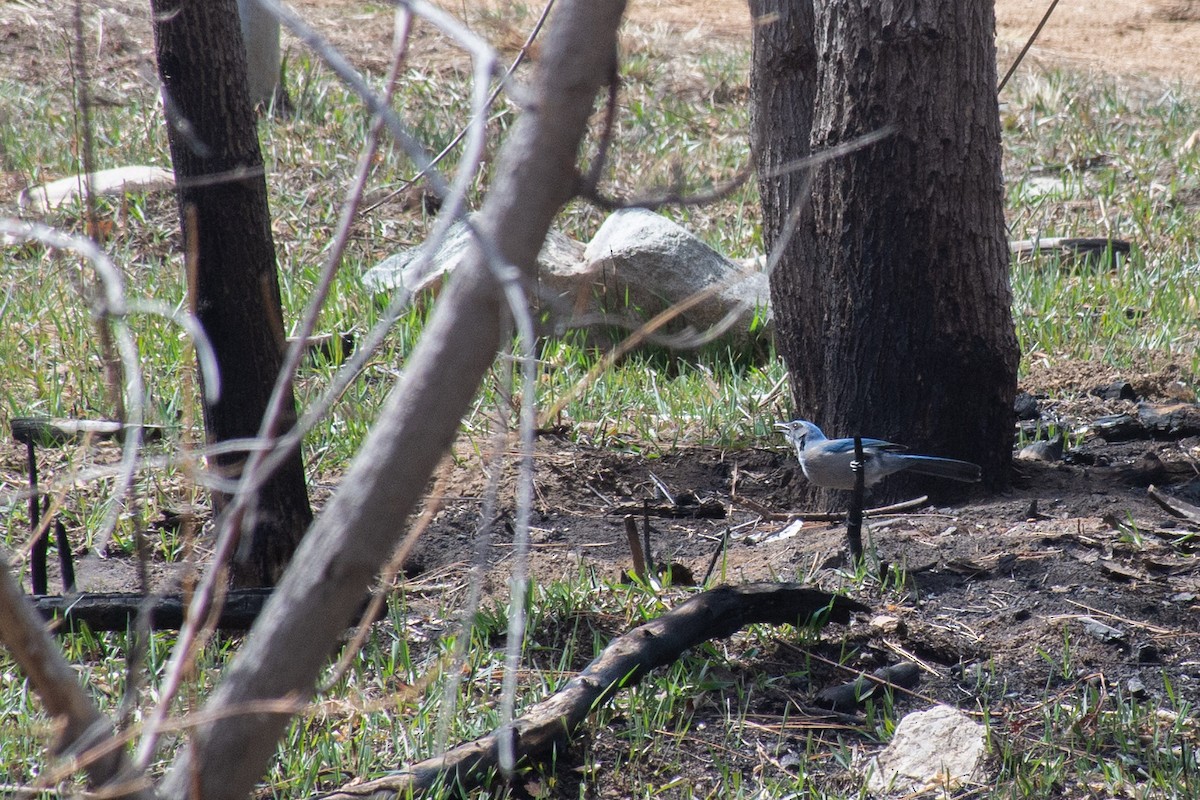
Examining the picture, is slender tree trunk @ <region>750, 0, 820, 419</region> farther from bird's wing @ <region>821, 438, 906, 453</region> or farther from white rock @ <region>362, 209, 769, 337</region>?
white rock @ <region>362, 209, 769, 337</region>

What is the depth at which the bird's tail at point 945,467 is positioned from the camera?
3.71m

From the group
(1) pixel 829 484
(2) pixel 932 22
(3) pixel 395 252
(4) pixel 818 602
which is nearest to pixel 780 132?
(2) pixel 932 22

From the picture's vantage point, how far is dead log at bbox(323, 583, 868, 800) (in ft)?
8.11

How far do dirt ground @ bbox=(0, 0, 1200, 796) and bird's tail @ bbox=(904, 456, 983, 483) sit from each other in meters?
0.13

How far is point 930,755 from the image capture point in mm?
2664

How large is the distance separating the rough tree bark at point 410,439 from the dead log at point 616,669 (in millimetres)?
1095

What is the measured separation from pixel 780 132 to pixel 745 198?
2.93 m

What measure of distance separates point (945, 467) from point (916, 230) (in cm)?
72

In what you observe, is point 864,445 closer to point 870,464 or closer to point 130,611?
point 870,464

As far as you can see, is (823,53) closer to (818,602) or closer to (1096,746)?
(818,602)

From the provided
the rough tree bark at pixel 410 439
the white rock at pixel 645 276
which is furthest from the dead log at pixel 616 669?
the white rock at pixel 645 276

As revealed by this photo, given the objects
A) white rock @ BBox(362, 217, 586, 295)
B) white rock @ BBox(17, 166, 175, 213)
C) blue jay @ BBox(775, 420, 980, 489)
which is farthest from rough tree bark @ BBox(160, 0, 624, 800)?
white rock @ BBox(17, 166, 175, 213)

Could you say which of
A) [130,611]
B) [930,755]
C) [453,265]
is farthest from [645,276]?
[930,755]

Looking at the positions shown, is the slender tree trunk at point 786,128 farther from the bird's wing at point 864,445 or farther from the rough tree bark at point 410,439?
the rough tree bark at point 410,439
